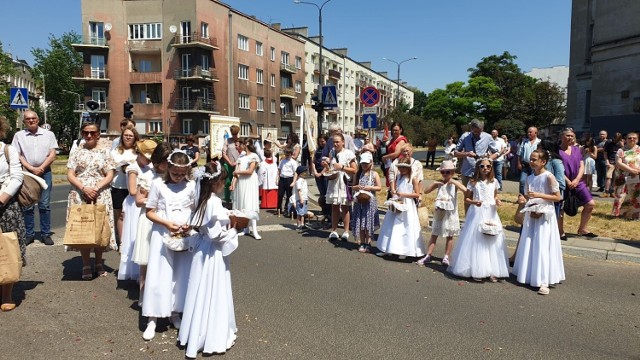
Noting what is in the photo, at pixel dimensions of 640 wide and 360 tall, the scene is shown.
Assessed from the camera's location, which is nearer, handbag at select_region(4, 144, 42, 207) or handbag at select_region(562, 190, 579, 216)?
handbag at select_region(4, 144, 42, 207)

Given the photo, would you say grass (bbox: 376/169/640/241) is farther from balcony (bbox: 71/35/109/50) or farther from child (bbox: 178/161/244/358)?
balcony (bbox: 71/35/109/50)

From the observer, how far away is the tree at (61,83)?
6838 centimetres

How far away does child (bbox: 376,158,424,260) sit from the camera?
24.5 feet

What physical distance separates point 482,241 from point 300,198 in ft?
15.2

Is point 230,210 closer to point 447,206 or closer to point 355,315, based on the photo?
point 355,315

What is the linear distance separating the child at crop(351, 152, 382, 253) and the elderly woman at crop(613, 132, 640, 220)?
5.52 m

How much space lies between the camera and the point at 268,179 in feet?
38.5

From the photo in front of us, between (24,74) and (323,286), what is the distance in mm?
125732

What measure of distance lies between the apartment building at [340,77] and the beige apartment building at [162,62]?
1877 centimetres

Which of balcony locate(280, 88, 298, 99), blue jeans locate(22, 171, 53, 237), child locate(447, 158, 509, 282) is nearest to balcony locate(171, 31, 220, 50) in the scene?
balcony locate(280, 88, 298, 99)

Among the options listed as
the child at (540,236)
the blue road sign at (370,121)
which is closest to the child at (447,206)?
the child at (540,236)

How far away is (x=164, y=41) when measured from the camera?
49.6 meters

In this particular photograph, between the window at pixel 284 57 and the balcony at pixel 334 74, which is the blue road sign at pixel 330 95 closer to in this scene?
the window at pixel 284 57

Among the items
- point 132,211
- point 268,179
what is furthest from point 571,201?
point 132,211
